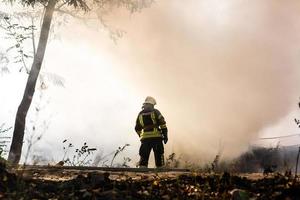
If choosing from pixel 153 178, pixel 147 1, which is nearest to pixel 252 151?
pixel 147 1

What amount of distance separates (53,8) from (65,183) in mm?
10097

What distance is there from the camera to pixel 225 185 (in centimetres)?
555

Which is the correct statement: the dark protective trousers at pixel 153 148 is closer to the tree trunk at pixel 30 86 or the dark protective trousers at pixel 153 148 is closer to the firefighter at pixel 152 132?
the firefighter at pixel 152 132

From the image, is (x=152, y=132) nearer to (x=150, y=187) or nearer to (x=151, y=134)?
(x=151, y=134)

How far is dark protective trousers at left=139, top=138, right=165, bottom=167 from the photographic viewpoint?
11094 mm

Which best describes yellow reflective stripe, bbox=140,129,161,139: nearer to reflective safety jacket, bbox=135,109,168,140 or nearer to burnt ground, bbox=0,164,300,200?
reflective safety jacket, bbox=135,109,168,140

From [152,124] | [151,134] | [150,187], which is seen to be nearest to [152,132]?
[151,134]

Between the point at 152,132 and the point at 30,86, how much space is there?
190 inches

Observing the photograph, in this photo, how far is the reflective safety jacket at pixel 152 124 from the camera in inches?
436

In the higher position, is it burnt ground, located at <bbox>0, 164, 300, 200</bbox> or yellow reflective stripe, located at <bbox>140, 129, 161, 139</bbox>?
yellow reflective stripe, located at <bbox>140, 129, 161, 139</bbox>

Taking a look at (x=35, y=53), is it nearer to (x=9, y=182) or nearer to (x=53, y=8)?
(x=53, y=8)

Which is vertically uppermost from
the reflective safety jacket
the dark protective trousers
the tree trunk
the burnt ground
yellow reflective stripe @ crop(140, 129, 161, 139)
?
the tree trunk

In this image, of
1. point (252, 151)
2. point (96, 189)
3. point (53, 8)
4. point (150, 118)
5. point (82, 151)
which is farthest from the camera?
point (252, 151)

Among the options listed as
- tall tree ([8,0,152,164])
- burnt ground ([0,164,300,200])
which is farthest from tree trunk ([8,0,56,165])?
burnt ground ([0,164,300,200])
